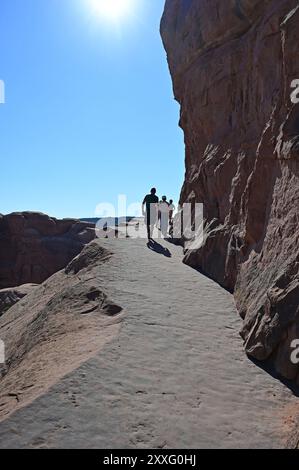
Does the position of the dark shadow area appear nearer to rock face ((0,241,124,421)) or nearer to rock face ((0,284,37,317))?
rock face ((0,241,124,421))

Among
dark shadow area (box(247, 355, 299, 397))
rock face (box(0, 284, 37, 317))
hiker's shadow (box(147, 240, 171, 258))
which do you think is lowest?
rock face (box(0, 284, 37, 317))

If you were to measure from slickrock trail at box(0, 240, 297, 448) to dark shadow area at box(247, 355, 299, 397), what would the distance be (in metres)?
0.09

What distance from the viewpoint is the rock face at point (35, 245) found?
3644cm

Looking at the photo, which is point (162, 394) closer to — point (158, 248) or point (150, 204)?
point (158, 248)

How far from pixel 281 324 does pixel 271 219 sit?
A: 2.39 metres

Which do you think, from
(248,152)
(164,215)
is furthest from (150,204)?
(248,152)

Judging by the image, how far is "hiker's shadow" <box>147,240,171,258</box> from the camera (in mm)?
14237

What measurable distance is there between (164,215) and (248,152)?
9338 millimetres

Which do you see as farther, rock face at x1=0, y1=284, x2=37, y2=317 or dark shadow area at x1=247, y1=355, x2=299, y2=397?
rock face at x1=0, y1=284, x2=37, y2=317

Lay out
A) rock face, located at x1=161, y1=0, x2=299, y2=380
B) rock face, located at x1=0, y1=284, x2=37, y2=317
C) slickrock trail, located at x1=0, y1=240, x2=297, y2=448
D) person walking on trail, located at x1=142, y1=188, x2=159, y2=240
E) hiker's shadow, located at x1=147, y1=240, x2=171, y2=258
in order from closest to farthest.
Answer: slickrock trail, located at x1=0, y1=240, x2=297, y2=448 → rock face, located at x1=161, y1=0, x2=299, y2=380 → hiker's shadow, located at x1=147, y1=240, x2=171, y2=258 → person walking on trail, located at x1=142, y1=188, x2=159, y2=240 → rock face, located at x1=0, y1=284, x2=37, y2=317

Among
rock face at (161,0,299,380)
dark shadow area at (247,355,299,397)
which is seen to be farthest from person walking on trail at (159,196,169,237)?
dark shadow area at (247,355,299,397)
